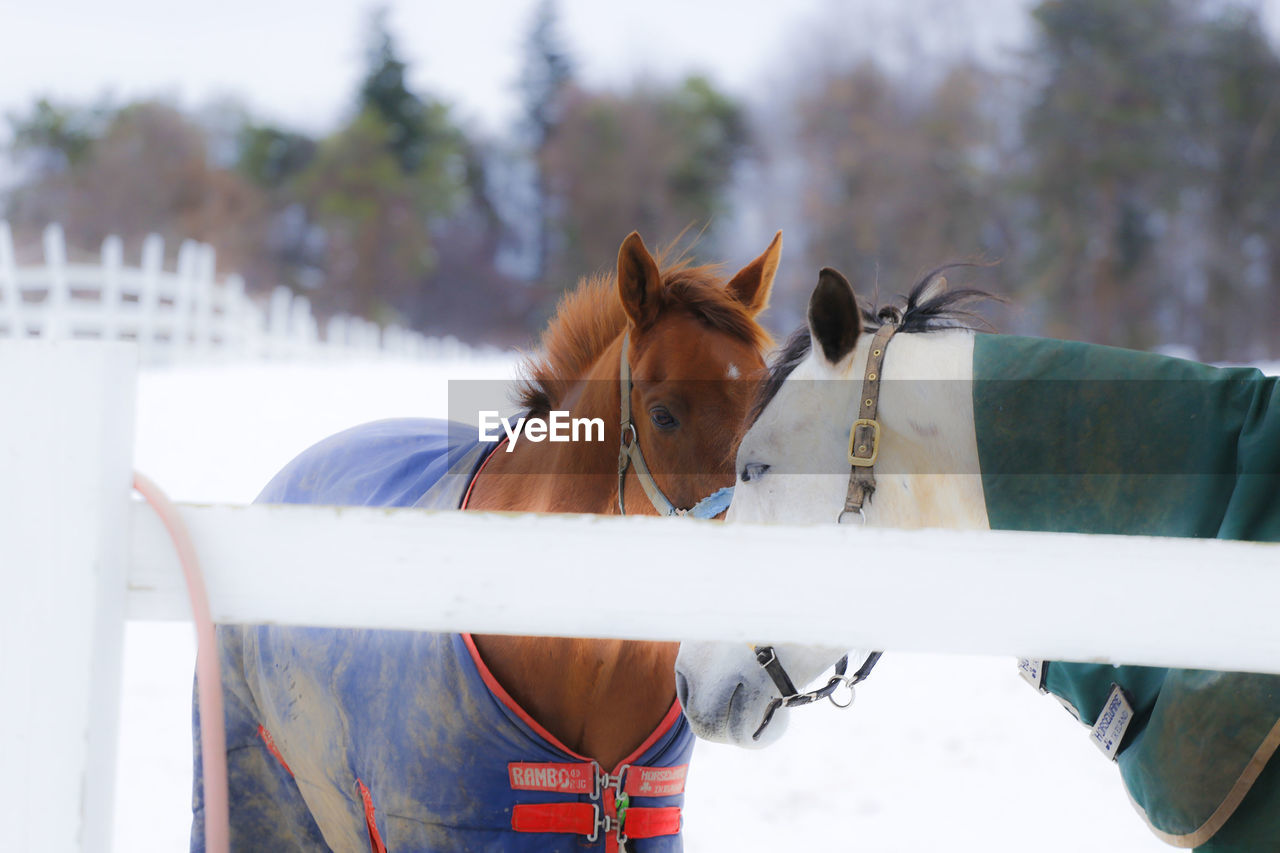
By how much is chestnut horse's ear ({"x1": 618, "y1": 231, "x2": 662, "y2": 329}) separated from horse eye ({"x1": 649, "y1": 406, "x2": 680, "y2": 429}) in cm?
26

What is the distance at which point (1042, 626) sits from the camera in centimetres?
82

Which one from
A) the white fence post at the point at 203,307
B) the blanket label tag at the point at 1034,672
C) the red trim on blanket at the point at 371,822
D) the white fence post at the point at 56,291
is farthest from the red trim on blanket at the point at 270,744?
the white fence post at the point at 203,307

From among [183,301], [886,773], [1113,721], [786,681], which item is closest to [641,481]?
[786,681]

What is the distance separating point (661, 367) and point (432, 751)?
95cm

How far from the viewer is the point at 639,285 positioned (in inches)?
88.4

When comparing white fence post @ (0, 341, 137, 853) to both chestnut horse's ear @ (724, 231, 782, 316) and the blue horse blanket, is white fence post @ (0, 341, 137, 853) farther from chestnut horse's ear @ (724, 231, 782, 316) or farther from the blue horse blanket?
chestnut horse's ear @ (724, 231, 782, 316)

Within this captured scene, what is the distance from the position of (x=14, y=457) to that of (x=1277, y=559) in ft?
3.55

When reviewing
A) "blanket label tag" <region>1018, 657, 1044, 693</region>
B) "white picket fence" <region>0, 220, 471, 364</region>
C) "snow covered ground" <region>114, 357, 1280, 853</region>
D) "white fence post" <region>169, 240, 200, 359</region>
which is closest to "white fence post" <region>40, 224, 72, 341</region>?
A: "white picket fence" <region>0, 220, 471, 364</region>

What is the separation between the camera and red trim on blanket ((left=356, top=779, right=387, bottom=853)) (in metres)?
1.83

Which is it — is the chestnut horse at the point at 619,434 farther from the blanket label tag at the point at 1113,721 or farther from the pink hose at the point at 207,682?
the pink hose at the point at 207,682

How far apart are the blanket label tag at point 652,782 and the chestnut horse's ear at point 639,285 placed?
1.01 meters

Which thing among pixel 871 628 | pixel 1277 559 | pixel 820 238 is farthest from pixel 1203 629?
pixel 820 238

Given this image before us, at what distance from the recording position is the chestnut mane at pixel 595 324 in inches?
88.7

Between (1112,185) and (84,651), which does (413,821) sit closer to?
(84,651)
